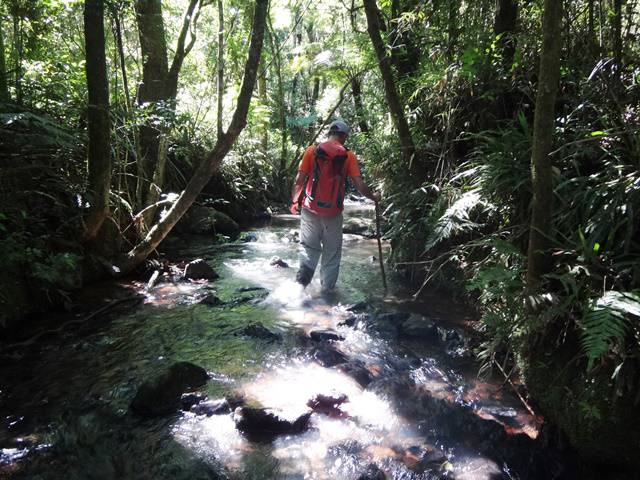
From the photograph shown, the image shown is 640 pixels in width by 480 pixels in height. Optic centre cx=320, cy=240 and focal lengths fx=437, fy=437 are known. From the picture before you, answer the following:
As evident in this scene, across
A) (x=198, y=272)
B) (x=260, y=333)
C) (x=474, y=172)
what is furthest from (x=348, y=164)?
(x=198, y=272)

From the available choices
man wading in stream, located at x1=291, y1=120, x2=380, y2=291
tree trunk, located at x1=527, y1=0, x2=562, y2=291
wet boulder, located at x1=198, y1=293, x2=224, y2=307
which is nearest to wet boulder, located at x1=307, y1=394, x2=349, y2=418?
tree trunk, located at x1=527, y1=0, x2=562, y2=291

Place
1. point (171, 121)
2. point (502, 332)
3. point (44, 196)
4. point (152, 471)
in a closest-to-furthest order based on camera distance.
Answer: point (152, 471) → point (502, 332) → point (44, 196) → point (171, 121)

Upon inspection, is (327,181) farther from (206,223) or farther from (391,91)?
(206,223)

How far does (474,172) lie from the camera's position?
5.13m

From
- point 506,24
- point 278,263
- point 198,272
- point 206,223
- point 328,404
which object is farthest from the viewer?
point 206,223

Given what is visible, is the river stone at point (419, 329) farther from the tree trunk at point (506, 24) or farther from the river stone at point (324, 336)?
the tree trunk at point (506, 24)

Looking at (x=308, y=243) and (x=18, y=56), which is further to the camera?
(x=308, y=243)

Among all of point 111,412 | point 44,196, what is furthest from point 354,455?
point 44,196

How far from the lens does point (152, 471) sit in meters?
2.94

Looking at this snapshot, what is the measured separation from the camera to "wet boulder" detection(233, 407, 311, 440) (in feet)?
11.1

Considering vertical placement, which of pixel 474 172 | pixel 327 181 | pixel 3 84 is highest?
pixel 3 84

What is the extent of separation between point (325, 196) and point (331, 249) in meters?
0.89

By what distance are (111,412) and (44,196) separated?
343 centimetres

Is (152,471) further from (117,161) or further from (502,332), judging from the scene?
(117,161)
